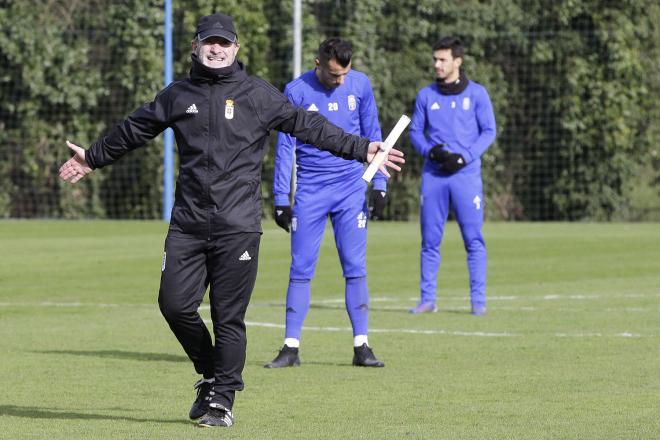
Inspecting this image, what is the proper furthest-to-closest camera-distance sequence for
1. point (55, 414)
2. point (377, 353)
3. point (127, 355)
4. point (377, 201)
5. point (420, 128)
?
1. point (420, 128)
2. point (377, 353)
3. point (127, 355)
4. point (377, 201)
5. point (55, 414)

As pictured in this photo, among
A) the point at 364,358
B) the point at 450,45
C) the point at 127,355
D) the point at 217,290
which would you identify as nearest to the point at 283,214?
the point at 364,358

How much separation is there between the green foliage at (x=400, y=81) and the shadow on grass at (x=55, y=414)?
66.4 ft

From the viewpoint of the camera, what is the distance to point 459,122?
13.6 m

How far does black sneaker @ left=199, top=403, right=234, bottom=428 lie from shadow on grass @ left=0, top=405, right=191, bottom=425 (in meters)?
0.17

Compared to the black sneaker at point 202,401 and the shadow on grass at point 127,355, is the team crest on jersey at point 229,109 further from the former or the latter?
the shadow on grass at point 127,355

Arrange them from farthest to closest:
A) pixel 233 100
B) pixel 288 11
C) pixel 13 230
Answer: pixel 288 11 < pixel 13 230 < pixel 233 100

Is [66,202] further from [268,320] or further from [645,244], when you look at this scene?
[268,320]

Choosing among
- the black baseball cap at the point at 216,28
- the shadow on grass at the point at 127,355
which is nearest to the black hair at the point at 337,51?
the shadow on grass at the point at 127,355

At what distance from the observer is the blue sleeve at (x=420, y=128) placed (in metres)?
13.6

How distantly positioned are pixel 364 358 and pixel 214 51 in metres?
3.15

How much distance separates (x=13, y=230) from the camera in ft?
84.6

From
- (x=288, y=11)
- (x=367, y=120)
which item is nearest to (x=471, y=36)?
(x=288, y=11)

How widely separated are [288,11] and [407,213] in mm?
4555

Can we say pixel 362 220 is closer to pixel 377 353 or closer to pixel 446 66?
pixel 377 353
